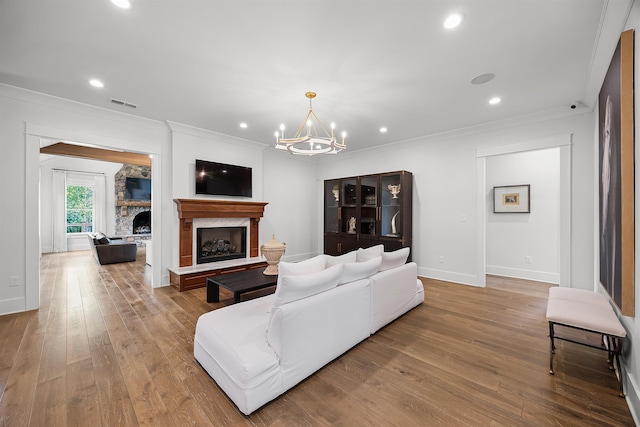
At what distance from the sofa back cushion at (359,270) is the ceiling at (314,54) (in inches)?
76.6

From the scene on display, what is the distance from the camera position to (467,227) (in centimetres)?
452

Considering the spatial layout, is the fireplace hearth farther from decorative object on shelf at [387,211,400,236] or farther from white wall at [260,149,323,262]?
decorative object on shelf at [387,211,400,236]

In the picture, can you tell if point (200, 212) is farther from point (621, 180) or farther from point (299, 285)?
point (621, 180)

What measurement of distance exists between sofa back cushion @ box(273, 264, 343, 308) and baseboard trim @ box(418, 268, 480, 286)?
3450 millimetres

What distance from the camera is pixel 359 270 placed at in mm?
2418

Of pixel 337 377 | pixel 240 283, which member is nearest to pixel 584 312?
pixel 337 377

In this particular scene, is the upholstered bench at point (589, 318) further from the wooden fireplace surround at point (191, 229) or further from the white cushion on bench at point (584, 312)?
the wooden fireplace surround at point (191, 229)

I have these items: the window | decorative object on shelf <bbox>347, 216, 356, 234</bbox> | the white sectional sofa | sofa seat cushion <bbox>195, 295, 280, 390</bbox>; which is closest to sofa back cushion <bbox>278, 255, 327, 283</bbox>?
the white sectional sofa

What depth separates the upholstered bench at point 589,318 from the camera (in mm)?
1786

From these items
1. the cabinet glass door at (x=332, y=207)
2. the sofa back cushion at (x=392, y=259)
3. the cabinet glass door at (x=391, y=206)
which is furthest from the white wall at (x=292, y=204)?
the sofa back cushion at (x=392, y=259)

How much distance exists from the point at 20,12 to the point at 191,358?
2.98 metres

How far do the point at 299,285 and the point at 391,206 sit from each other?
3633 mm

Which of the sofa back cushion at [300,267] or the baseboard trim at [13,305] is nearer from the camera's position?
the sofa back cushion at [300,267]

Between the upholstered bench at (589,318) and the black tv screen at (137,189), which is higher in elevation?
the black tv screen at (137,189)
